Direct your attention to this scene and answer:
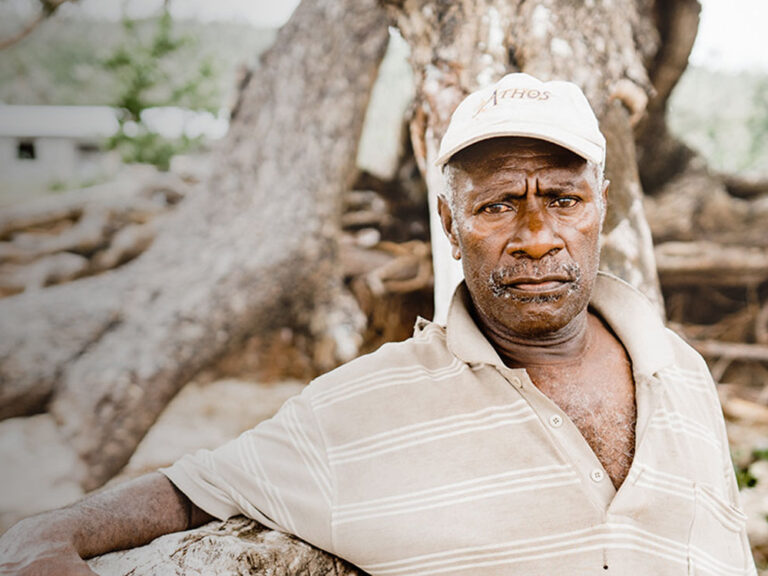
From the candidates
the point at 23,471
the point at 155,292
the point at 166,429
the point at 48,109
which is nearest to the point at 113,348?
the point at 155,292

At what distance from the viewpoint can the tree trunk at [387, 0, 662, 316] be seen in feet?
7.81

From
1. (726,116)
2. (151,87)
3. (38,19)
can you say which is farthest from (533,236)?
(726,116)

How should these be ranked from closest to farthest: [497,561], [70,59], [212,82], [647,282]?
[497,561] < [647,282] < [70,59] < [212,82]

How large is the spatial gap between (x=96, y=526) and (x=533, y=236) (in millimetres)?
1194

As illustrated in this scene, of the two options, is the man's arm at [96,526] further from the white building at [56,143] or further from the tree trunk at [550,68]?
the white building at [56,143]

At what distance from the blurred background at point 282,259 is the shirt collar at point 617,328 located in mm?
571

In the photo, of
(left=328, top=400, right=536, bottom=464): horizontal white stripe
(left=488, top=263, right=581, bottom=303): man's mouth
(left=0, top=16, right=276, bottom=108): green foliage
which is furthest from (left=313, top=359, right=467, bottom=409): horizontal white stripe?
(left=0, top=16, right=276, bottom=108): green foliage

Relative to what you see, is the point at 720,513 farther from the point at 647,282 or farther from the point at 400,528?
the point at 647,282

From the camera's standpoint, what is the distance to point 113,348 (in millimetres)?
3660

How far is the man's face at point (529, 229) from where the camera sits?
5.05 feet

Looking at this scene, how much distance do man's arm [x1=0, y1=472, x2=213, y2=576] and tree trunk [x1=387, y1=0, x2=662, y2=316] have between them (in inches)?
50.7

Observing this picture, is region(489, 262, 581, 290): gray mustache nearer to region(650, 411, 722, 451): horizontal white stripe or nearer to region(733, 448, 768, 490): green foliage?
region(650, 411, 722, 451): horizontal white stripe

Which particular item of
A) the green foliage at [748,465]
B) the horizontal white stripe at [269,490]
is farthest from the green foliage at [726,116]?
the horizontal white stripe at [269,490]

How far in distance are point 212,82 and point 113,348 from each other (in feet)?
21.4
